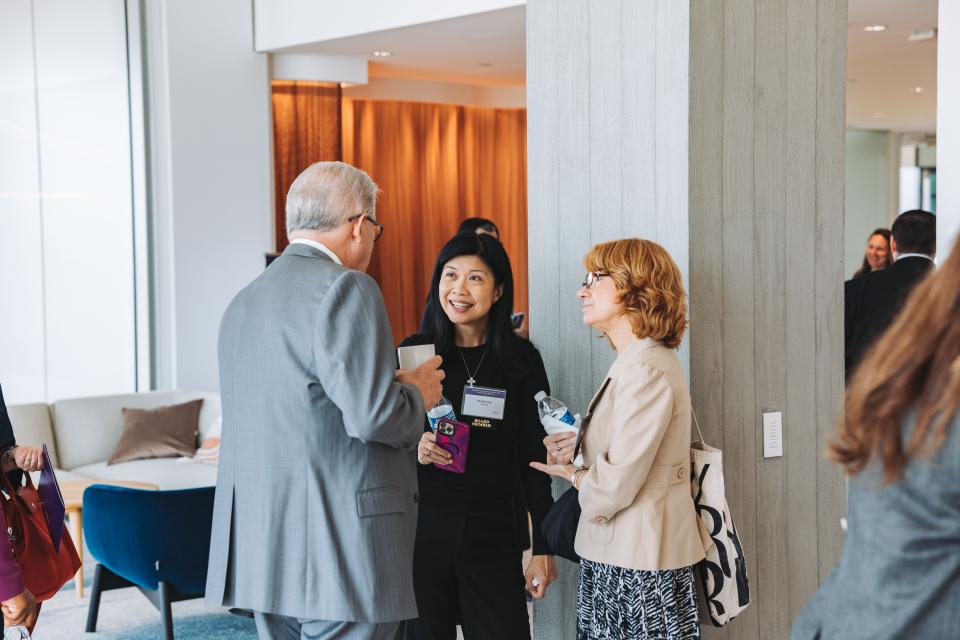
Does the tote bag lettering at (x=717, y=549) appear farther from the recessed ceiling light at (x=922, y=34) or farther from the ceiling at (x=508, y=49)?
the recessed ceiling light at (x=922, y=34)

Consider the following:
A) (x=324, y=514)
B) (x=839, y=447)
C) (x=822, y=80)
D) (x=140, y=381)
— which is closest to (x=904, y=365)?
(x=839, y=447)

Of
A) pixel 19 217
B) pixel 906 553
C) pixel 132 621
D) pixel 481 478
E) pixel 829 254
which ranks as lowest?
pixel 132 621

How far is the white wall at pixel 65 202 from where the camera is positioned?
24.7ft

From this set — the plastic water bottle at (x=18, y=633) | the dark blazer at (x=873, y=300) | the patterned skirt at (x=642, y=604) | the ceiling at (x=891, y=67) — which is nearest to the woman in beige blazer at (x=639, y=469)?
the patterned skirt at (x=642, y=604)

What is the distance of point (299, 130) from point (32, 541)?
6330 mm

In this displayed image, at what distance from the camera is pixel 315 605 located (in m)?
2.30

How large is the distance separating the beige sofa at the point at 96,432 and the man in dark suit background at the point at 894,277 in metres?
3.97

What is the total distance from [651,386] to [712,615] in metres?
0.62

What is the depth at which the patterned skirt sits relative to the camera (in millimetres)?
2449

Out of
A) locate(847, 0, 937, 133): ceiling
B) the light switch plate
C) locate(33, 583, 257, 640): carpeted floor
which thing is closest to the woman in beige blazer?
the light switch plate

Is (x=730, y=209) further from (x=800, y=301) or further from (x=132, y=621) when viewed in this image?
(x=132, y=621)

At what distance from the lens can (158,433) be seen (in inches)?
283

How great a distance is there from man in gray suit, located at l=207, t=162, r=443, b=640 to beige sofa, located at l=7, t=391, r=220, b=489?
4.41m

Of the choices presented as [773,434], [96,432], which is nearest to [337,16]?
[96,432]
